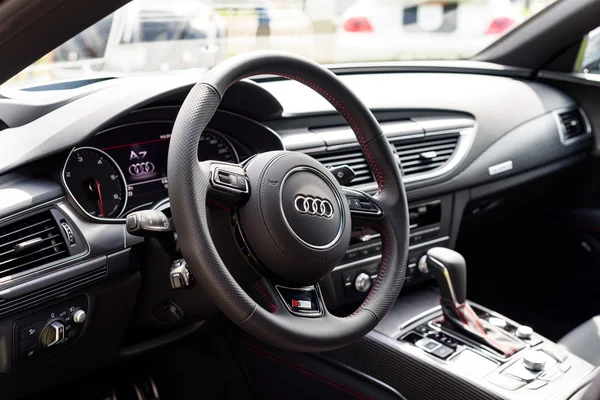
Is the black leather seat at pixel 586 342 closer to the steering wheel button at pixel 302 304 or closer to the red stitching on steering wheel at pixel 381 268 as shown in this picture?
the red stitching on steering wheel at pixel 381 268

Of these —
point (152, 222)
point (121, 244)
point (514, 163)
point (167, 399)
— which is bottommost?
point (167, 399)

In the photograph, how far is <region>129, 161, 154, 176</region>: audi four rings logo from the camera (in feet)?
5.00

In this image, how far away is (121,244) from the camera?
4.55 ft

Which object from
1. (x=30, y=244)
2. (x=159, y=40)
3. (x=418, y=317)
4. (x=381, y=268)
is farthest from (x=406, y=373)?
(x=159, y=40)

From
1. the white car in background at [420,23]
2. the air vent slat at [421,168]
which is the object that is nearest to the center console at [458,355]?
the air vent slat at [421,168]

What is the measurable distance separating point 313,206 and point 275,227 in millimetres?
95

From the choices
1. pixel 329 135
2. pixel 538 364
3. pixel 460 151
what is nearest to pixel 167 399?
pixel 329 135

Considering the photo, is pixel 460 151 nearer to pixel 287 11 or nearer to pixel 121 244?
pixel 121 244

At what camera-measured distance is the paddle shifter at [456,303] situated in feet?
5.90

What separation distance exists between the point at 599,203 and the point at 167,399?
1738mm

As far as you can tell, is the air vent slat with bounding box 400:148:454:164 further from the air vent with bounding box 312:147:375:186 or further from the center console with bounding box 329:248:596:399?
the center console with bounding box 329:248:596:399

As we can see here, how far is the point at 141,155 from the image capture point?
1.55 meters

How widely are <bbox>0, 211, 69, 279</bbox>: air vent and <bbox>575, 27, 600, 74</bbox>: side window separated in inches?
87.1

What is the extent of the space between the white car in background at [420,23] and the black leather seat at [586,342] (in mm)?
1444
